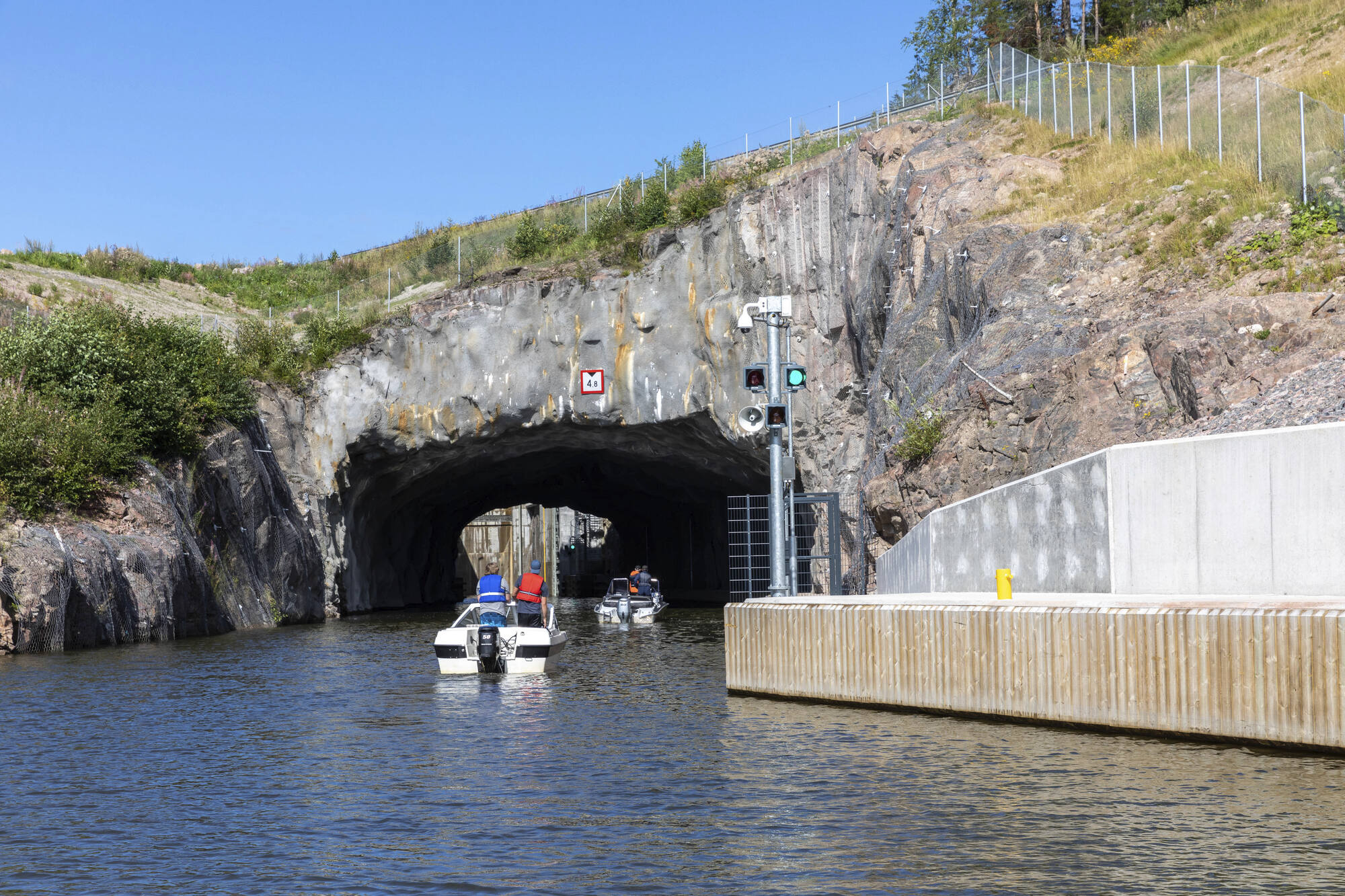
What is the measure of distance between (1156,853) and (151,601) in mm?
26933

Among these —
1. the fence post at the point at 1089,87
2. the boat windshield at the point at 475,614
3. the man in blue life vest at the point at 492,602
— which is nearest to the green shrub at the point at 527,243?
the fence post at the point at 1089,87

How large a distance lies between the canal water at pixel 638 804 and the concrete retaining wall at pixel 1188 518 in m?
2.27

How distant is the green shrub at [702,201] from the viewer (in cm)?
4062

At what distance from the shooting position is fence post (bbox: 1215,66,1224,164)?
2644 cm

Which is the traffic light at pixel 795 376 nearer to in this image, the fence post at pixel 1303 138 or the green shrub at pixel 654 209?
the fence post at pixel 1303 138

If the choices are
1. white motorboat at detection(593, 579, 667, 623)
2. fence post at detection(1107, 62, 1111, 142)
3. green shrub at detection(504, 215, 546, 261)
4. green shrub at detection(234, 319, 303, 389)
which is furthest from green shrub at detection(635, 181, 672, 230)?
fence post at detection(1107, 62, 1111, 142)

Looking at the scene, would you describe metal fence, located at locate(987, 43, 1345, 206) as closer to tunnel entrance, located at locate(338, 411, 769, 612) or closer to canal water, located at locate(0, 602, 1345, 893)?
tunnel entrance, located at locate(338, 411, 769, 612)

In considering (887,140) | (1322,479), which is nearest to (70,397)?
(887,140)

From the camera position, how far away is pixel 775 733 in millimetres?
13086

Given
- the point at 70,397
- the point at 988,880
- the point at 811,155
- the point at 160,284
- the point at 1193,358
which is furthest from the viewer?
the point at 160,284

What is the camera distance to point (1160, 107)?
29.0 metres

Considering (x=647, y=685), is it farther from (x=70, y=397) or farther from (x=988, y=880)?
(x=70, y=397)

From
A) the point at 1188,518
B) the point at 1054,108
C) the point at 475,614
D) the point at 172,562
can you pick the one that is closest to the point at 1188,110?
the point at 1054,108

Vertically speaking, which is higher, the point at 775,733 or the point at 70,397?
the point at 70,397
